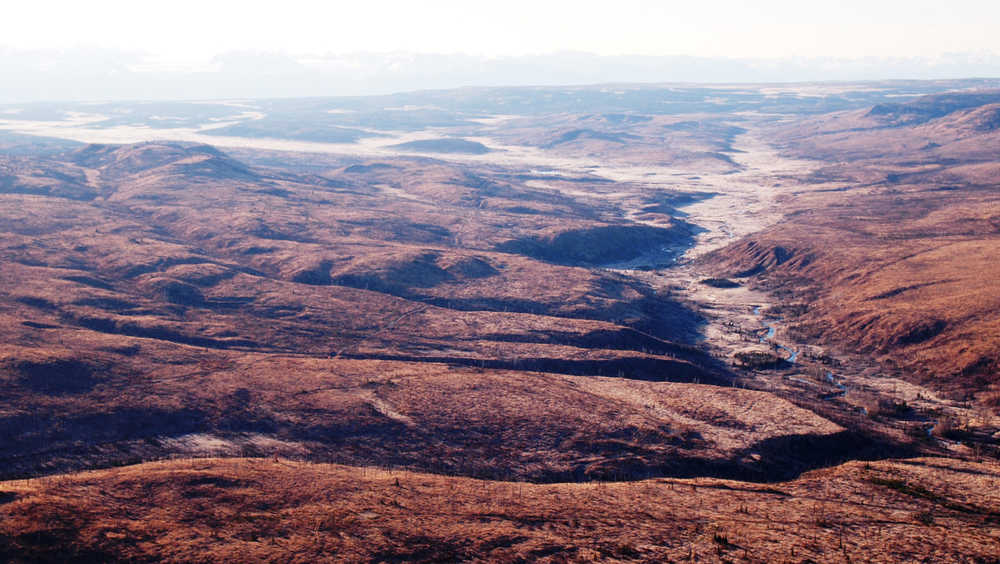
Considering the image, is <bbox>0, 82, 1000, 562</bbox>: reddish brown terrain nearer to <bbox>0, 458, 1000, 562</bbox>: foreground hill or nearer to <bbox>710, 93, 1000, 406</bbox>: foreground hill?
<bbox>0, 458, 1000, 562</bbox>: foreground hill

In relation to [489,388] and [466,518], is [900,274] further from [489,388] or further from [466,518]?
[466,518]

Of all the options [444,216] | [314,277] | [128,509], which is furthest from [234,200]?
[128,509]

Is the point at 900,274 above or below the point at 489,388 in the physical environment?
above

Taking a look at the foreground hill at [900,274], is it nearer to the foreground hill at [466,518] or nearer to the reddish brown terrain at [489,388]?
the reddish brown terrain at [489,388]

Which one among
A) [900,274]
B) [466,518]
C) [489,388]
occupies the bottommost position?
[489,388]

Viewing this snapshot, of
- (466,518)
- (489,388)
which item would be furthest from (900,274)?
(466,518)

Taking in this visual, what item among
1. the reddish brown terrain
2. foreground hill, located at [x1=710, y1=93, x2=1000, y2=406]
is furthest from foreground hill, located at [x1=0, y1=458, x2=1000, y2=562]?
foreground hill, located at [x1=710, y1=93, x2=1000, y2=406]

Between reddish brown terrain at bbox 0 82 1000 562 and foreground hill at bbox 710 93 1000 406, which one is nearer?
reddish brown terrain at bbox 0 82 1000 562
